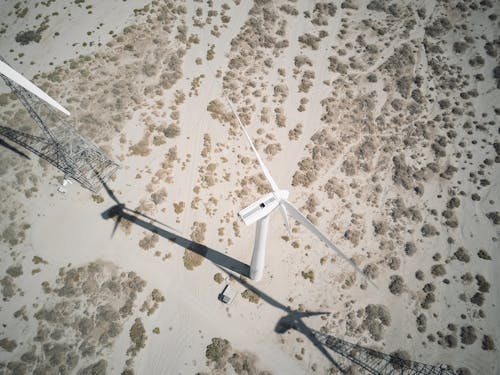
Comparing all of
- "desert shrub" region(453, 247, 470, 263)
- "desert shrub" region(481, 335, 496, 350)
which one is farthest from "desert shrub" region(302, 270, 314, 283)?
"desert shrub" region(481, 335, 496, 350)

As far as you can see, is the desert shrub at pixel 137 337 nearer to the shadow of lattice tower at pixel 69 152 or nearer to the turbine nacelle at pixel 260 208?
the shadow of lattice tower at pixel 69 152

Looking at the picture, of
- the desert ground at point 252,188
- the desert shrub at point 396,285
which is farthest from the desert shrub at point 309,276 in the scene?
the desert shrub at point 396,285

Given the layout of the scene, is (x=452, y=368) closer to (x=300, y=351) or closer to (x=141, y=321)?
(x=300, y=351)

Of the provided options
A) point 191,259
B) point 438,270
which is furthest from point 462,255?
point 191,259

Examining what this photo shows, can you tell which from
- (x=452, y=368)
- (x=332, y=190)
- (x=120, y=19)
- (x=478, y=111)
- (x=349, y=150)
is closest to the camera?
(x=452, y=368)

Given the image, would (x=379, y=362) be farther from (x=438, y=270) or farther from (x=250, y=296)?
(x=250, y=296)

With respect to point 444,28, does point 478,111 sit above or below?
below

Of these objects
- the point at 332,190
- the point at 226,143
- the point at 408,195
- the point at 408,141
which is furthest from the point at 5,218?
the point at 408,141
